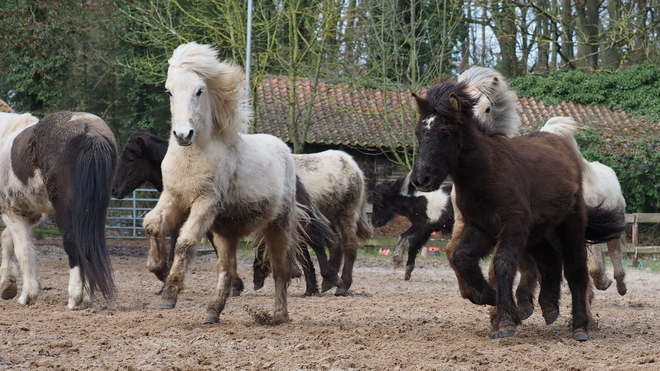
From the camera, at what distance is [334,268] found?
36.5 feet

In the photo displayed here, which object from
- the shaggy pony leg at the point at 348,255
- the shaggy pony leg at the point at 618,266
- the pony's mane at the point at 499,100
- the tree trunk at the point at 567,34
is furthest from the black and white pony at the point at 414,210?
the tree trunk at the point at 567,34

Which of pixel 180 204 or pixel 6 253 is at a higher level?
pixel 180 204

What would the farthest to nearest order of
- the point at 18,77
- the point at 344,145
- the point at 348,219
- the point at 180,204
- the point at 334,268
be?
1. the point at 18,77
2. the point at 344,145
3. the point at 348,219
4. the point at 334,268
5. the point at 180,204

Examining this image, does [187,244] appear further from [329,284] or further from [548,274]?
[329,284]

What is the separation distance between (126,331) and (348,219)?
644cm

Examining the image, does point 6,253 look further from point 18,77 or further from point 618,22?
point 18,77

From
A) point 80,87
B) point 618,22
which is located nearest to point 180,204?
point 618,22

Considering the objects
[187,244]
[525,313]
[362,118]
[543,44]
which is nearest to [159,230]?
[187,244]

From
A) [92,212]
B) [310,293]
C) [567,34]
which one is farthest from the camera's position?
[567,34]

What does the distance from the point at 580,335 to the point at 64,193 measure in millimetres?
4760

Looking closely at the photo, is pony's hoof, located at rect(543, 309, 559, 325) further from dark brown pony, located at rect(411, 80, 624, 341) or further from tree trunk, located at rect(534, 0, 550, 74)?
tree trunk, located at rect(534, 0, 550, 74)

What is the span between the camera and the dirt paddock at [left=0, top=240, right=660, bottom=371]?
4.89 meters

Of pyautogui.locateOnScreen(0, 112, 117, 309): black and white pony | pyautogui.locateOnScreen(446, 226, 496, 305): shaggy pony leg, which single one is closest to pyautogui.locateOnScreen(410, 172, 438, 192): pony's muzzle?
pyautogui.locateOnScreen(446, 226, 496, 305): shaggy pony leg

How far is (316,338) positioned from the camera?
5.84 meters
